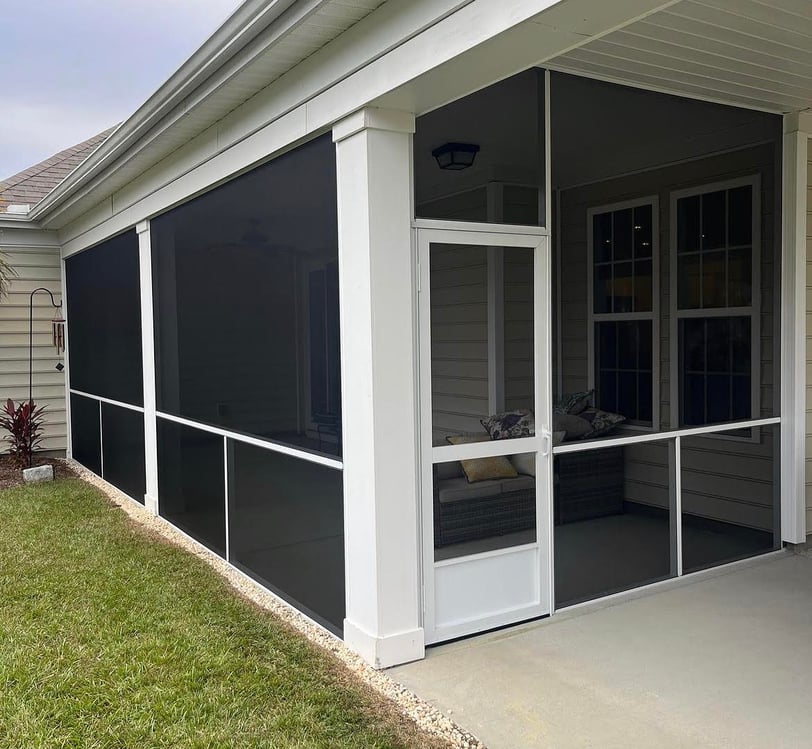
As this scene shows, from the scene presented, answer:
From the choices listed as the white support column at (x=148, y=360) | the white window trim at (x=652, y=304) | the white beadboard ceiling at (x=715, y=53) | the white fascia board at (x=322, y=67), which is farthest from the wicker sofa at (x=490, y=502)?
the white support column at (x=148, y=360)

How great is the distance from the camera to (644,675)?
11.0 ft

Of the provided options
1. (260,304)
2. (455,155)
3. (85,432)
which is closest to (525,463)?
(455,155)

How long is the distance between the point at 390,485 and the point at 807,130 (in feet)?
11.4

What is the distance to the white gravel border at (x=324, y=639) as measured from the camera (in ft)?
9.60

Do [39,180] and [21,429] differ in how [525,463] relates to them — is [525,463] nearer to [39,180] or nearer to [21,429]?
[21,429]

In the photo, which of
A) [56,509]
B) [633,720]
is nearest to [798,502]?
[633,720]

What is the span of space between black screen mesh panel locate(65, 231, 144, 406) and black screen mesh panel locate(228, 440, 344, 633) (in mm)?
2269

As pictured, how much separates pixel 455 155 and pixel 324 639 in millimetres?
2356

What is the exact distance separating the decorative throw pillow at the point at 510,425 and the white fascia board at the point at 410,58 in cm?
143

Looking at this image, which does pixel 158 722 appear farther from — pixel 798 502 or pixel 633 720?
pixel 798 502

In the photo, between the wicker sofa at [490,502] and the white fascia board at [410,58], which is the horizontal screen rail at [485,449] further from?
Answer: the white fascia board at [410,58]

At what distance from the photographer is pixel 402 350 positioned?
3.50 metres

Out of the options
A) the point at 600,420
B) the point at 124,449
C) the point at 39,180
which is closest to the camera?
the point at 600,420

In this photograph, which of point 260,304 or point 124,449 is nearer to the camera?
point 260,304
